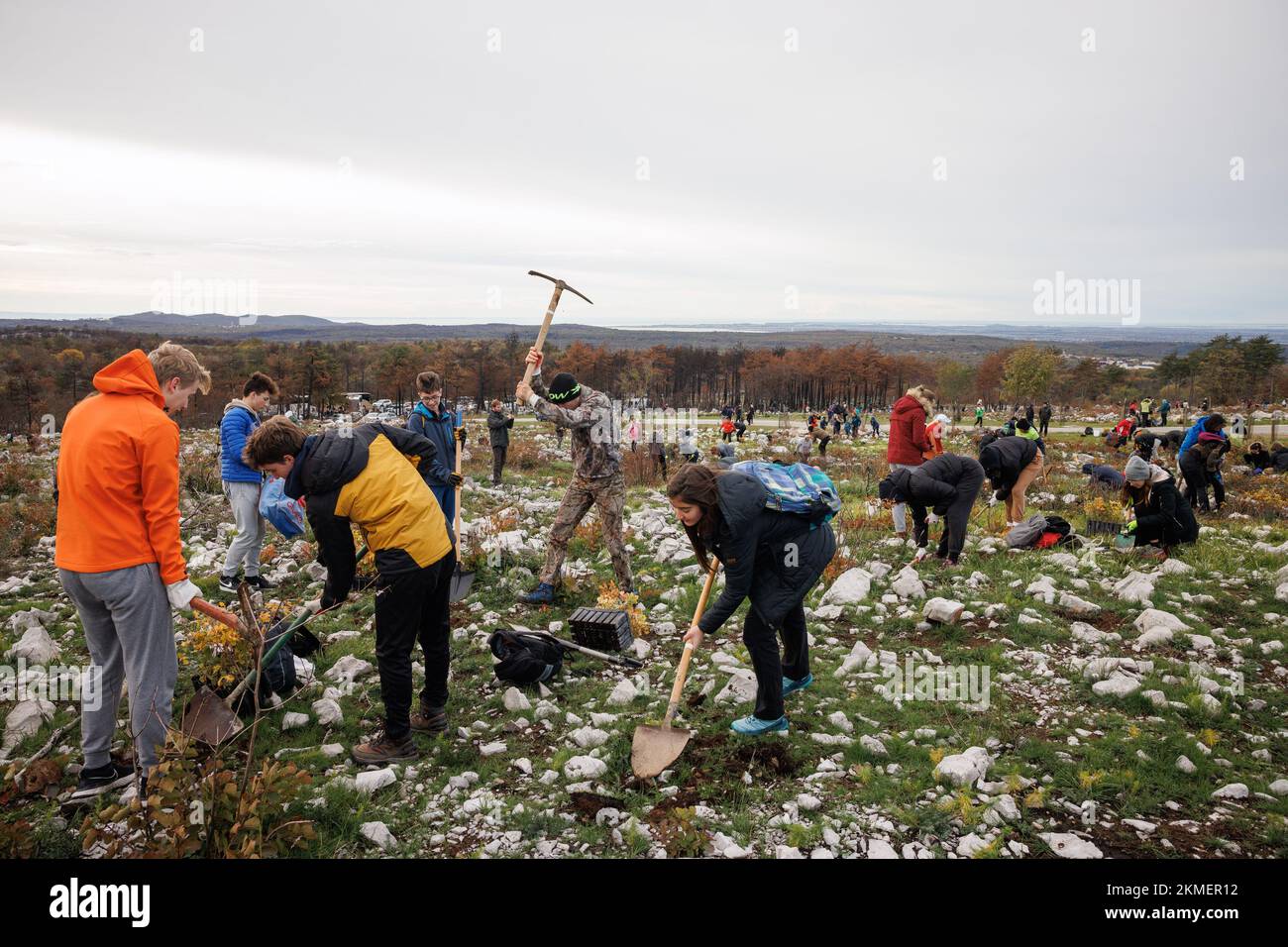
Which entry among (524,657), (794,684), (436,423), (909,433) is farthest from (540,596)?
(909,433)

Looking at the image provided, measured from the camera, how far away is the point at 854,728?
479 cm

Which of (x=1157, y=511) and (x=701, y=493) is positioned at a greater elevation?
(x=701, y=493)

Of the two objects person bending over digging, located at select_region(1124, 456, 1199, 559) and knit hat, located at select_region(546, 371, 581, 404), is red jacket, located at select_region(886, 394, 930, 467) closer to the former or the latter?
person bending over digging, located at select_region(1124, 456, 1199, 559)

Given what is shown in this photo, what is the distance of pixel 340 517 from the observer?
3990 millimetres

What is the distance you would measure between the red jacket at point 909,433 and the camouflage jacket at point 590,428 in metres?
3.77

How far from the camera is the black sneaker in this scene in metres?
3.84

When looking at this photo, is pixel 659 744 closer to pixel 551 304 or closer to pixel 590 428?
pixel 590 428

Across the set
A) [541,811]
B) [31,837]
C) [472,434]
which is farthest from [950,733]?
[472,434]

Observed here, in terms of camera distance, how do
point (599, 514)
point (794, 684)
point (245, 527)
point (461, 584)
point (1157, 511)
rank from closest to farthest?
point (794, 684) < point (245, 527) < point (599, 514) < point (461, 584) < point (1157, 511)

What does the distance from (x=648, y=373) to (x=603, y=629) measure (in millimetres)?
81286

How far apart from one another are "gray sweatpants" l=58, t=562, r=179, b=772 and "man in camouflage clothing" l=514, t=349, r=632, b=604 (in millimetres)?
3261

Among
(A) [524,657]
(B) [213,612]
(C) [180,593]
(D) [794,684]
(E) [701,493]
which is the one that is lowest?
(D) [794,684]

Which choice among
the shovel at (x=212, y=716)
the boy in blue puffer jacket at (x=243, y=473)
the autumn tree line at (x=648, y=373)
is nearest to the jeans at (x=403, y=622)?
the shovel at (x=212, y=716)
